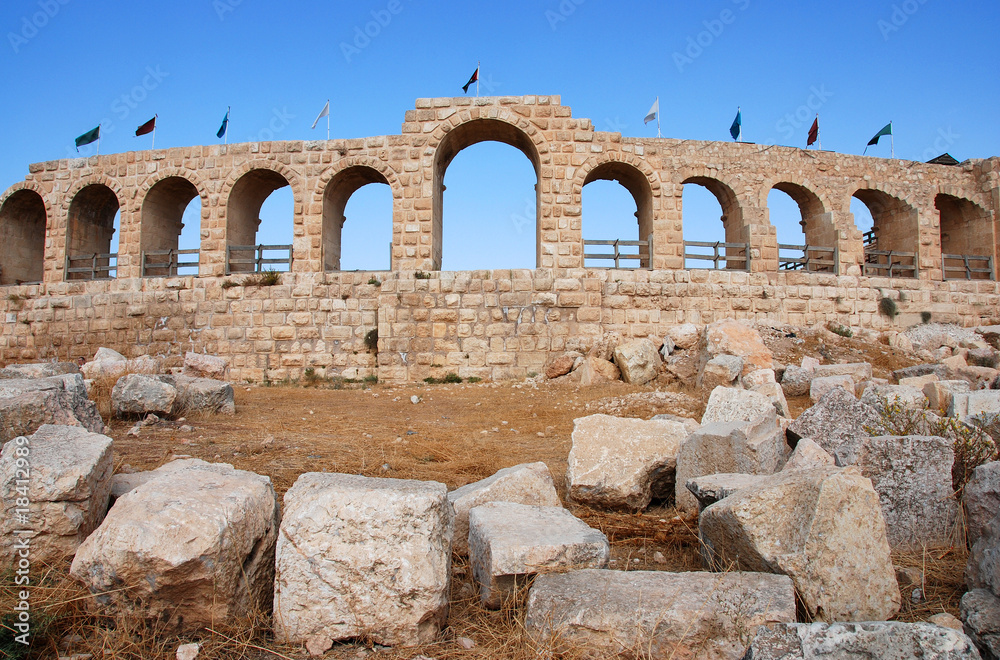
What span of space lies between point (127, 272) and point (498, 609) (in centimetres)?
1346

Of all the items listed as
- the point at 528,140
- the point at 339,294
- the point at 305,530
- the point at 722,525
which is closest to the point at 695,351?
the point at 528,140

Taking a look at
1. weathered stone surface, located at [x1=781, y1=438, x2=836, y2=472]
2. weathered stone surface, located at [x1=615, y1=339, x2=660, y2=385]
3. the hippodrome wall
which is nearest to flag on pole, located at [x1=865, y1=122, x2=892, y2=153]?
the hippodrome wall

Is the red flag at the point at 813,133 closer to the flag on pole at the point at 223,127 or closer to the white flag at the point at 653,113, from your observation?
the white flag at the point at 653,113

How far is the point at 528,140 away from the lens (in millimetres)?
12234

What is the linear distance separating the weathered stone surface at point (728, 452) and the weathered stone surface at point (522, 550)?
1.29 meters

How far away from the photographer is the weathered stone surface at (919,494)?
→ 314 cm

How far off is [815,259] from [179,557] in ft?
46.4

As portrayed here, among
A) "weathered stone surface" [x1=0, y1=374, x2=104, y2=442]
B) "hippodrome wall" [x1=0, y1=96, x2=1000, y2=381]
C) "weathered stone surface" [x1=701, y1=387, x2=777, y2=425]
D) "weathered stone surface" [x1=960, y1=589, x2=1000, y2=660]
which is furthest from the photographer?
"hippodrome wall" [x1=0, y1=96, x2=1000, y2=381]

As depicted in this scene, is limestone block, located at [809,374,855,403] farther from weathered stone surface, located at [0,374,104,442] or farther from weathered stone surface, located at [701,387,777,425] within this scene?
weathered stone surface, located at [0,374,104,442]

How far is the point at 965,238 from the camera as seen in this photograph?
48.4ft

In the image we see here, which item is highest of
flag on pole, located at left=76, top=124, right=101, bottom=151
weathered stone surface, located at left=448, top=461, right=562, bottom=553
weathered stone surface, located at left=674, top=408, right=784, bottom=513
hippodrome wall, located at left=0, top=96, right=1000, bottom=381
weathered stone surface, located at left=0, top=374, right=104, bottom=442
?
flag on pole, located at left=76, top=124, right=101, bottom=151

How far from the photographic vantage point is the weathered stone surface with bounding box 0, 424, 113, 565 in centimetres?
253

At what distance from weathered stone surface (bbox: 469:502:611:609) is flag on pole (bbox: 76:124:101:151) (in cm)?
1568

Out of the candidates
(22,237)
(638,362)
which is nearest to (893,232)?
(638,362)
